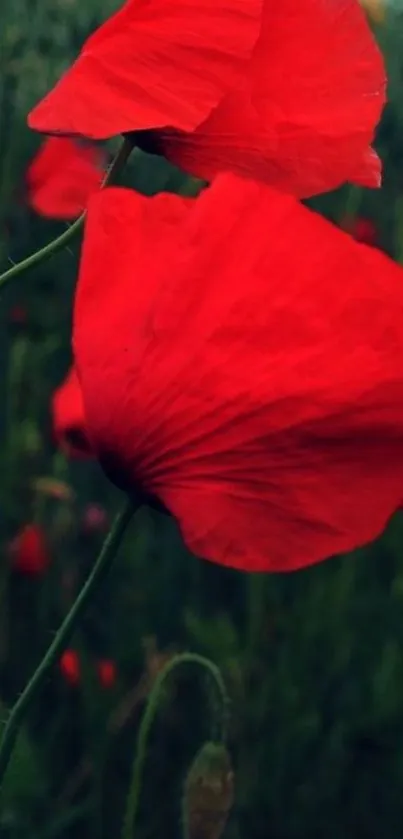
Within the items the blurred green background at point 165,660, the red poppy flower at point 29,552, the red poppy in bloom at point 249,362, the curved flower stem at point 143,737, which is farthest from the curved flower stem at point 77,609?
the red poppy flower at point 29,552

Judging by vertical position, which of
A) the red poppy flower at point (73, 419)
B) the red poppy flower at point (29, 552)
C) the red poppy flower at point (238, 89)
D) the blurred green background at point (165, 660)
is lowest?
the blurred green background at point (165, 660)

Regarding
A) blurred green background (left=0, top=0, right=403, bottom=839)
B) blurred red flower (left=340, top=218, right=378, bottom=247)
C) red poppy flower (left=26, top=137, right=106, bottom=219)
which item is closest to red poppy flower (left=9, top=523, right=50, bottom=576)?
blurred green background (left=0, top=0, right=403, bottom=839)

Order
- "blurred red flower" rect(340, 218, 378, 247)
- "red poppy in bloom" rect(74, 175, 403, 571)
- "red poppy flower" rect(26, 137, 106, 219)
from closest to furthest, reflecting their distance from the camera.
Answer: "red poppy in bloom" rect(74, 175, 403, 571)
"red poppy flower" rect(26, 137, 106, 219)
"blurred red flower" rect(340, 218, 378, 247)

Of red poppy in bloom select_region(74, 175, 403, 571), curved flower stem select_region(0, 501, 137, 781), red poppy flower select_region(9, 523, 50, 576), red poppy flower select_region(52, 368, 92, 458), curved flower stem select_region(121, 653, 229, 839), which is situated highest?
red poppy in bloom select_region(74, 175, 403, 571)

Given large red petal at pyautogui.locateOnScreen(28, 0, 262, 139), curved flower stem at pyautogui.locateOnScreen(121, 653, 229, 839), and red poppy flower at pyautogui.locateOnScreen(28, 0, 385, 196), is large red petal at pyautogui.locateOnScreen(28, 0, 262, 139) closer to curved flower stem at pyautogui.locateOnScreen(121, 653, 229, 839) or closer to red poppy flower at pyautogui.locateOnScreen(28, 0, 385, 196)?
red poppy flower at pyautogui.locateOnScreen(28, 0, 385, 196)

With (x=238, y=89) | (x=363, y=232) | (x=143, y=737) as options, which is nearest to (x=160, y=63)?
(x=238, y=89)

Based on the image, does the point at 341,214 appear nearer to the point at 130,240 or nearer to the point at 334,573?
the point at 334,573

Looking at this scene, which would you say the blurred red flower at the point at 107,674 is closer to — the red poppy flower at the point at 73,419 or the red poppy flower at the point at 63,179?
the red poppy flower at the point at 63,179
